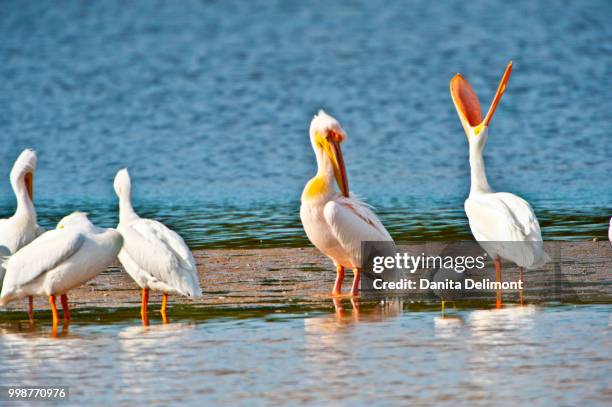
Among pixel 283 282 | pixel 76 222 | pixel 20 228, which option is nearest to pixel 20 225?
pixel 20 228

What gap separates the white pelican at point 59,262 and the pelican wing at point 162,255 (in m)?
0.19

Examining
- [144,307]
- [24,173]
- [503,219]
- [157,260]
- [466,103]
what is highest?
[466,103]

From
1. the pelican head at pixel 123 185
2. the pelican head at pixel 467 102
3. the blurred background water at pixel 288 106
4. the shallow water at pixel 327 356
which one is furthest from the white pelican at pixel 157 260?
the blurred background water at pixel 288 106

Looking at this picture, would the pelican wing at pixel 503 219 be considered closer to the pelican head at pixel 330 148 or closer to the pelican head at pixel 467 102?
the pelican head at pixel 330 148

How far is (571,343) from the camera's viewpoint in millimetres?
6590

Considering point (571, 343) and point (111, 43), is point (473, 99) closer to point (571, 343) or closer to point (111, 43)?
point (571, 343)

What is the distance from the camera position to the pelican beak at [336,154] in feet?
28.8

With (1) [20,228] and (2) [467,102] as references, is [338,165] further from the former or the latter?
(1) [20,228]

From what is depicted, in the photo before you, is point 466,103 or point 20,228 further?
point 466,103

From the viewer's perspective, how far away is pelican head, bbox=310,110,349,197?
8797 mm

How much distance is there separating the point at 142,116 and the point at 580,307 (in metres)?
15.5

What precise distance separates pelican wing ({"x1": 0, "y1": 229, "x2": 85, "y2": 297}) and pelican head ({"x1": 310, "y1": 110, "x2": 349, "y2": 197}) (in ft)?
6.35

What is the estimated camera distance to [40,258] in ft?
25.0

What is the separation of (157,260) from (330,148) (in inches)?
66.5
